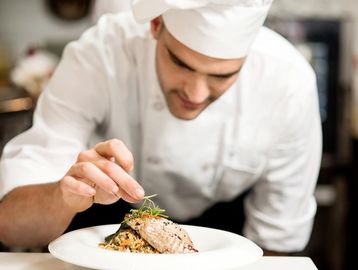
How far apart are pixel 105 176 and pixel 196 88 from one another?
18.4 inches

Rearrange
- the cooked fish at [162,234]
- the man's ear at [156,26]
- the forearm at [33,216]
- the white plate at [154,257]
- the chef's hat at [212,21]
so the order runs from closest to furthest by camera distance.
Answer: the white plate at [154,257]
the cooked fish at [162,234]
the forearm at [33,216]
the chef's hat at [212,21]
the man's ear at [156,26]

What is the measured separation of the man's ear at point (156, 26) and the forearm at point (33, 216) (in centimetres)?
50

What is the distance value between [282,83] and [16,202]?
83cm

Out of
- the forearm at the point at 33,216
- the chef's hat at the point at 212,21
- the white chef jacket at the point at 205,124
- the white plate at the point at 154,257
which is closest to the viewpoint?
the white plate at the point at 154,257

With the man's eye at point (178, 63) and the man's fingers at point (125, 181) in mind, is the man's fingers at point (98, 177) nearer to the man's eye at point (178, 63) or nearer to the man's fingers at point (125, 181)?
the man's fingers at point (125, 181)

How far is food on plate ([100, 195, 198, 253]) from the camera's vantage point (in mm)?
1239

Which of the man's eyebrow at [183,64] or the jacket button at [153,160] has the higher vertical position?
the man's eyebrow at [183,64]

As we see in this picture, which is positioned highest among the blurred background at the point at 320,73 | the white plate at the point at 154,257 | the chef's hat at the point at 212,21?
the chef's hat at the point at 212,21

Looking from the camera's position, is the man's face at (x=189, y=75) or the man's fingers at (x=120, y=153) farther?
the man's face at (x=189, y=75)

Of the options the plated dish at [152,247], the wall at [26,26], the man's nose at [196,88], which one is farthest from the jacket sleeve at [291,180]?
the wall at [26,26]

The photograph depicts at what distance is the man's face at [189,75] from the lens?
1.67m

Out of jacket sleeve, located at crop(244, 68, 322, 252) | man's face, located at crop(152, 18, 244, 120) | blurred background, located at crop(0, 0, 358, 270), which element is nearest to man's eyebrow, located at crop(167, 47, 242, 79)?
man's face, located at crop(152, 18, 244, 120)

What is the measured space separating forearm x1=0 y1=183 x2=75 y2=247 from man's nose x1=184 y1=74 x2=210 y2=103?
15.0 inches

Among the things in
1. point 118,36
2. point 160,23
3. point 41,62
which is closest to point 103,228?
point 160,23
